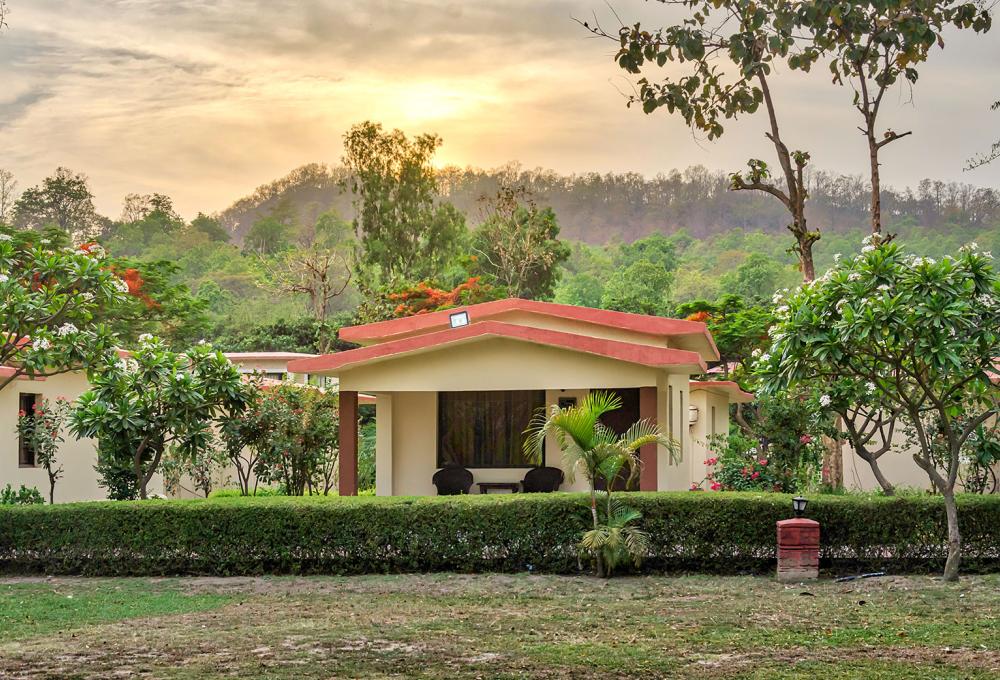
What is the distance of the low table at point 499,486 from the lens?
64.0 ft

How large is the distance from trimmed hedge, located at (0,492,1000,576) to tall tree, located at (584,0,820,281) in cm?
552

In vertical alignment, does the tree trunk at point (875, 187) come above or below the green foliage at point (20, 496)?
above

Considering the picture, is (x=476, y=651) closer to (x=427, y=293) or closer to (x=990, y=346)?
(x=990, y=346)

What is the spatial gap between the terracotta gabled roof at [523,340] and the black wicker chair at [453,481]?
2.48 m

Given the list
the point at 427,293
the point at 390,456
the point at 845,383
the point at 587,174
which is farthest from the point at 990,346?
the point at 587,174

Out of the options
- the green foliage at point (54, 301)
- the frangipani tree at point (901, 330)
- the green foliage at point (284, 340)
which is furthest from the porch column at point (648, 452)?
the green foliage at point (284, 340)

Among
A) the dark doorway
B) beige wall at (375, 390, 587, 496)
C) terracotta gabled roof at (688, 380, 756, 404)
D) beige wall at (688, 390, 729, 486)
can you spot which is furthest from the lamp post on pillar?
terracotta gabled roof at (688, 380, 756, 404)

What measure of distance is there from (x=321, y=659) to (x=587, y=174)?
83863mm

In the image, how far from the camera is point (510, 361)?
58.5 feet

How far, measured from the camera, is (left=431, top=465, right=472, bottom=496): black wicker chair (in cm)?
1916

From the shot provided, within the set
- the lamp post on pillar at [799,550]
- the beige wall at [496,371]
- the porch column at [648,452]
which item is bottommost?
the lamp post on pillar at [799,550]

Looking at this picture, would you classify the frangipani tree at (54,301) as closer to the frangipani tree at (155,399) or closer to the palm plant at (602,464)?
the frangipani tree at (155,399)

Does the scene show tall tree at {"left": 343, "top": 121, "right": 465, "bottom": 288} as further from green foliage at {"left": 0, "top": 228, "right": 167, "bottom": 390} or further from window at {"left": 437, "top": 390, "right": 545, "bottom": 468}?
green foliage at {"left": 0, "top": 228, "right": 167, "bottom": 390}

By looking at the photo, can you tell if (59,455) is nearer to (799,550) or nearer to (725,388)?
(725,388)
